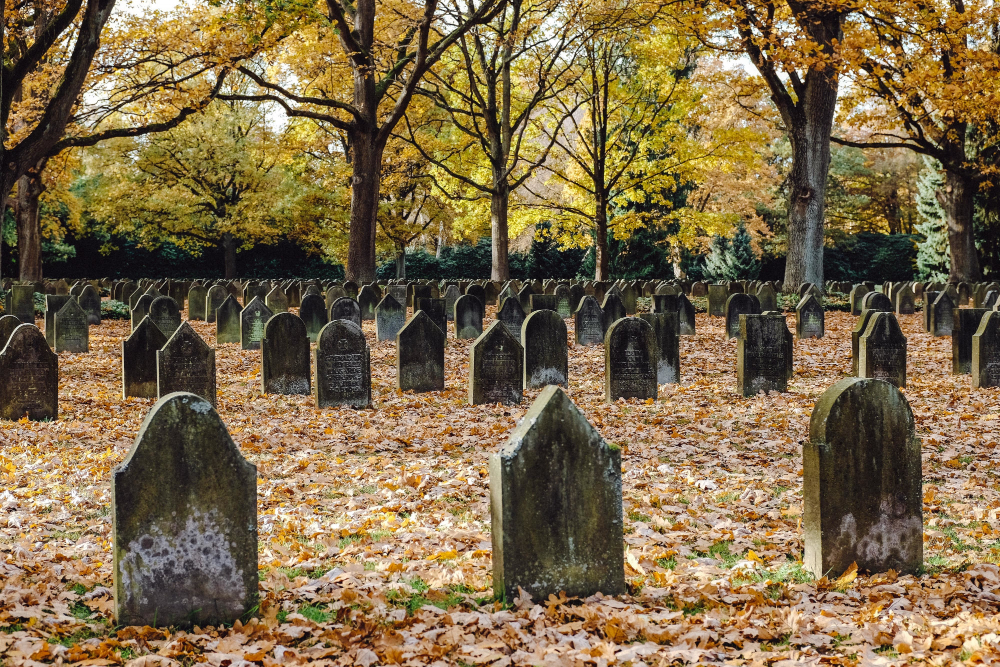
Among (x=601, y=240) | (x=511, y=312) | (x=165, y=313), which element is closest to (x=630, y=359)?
(x=511, y=312)

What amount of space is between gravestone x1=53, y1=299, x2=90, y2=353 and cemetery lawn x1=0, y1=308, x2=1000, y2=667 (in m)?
4.96

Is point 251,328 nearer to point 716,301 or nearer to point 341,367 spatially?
point 341,367

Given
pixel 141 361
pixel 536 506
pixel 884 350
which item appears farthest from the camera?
pixel 884 350

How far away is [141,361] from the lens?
10672mm

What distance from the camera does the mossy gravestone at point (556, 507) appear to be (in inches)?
171

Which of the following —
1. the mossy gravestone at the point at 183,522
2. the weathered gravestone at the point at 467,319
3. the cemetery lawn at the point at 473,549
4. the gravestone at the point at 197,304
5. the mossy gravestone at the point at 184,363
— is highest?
the gravestone at the point at 197,304

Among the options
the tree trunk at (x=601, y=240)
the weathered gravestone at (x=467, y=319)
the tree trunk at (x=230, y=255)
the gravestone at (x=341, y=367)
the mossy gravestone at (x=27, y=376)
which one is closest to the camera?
the mossy gravestone at (x=27, y=376)

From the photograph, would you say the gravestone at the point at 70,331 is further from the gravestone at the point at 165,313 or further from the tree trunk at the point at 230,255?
the tree trunk at the point at 230,255

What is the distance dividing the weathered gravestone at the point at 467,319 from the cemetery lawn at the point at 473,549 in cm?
599

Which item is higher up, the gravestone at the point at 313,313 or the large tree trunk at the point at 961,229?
the large tree trunk at the point at 961,229

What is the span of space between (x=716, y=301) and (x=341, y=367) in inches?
550

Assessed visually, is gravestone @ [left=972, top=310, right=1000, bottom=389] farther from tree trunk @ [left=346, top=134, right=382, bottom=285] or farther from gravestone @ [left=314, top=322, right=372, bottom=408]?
tree trunk @ [left=346, top=134, right=382, bottom=285]

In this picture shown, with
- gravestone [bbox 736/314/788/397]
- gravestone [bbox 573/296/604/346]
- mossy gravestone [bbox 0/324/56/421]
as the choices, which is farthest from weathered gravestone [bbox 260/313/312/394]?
gravestone [bbox 573/296/604/346]

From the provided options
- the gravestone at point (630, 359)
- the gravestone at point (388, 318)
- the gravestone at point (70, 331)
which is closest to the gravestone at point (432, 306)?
the gravestone at point (388, 318)
